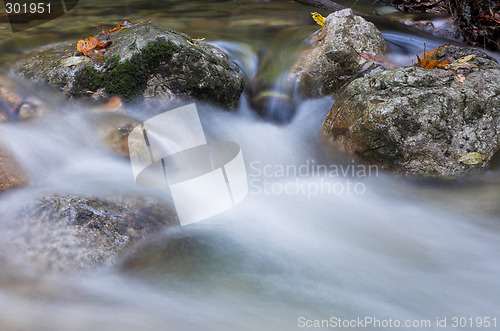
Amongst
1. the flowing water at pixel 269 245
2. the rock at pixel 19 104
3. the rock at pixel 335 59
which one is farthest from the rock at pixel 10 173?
the rock at pixel 335 59

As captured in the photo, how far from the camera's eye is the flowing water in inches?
102

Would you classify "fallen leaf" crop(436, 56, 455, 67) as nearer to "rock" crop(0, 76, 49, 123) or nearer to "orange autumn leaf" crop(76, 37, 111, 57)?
"orange autumn leaf" crop(76, 37, 111, 57)

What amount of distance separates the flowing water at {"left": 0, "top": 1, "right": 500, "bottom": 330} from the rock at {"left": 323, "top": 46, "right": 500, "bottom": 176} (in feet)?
0.71

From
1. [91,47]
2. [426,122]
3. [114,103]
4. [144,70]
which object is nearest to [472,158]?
[426,122]

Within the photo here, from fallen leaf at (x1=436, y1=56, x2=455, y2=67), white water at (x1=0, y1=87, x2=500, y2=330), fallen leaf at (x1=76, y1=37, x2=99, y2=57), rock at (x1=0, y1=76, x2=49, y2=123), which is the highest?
fallen leaf at (x1=76, y1=37, x2=99, y2=57)

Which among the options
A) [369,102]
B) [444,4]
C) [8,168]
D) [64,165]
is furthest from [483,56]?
[8,168]

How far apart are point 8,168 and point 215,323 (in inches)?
94.9

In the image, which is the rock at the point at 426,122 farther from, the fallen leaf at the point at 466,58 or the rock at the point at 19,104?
the rock at the point at 19,104

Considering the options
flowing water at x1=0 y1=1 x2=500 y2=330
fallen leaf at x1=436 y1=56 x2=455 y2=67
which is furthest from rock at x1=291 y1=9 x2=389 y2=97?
fallen leaf at x1=436 y1=56 x2=455 y2=67

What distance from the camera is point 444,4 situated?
23.1 ft

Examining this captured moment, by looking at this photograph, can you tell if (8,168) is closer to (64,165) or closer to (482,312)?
(64,165)

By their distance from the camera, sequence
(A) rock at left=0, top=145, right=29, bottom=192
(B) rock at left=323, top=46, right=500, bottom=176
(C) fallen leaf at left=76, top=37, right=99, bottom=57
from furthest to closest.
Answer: (C) fallen leaf at left=76, top=37, right=99, bottom=57 → (B) rock at left=323, top=46, right=500, bottom=176 → (A) rock at left=0, top=145, right=29, bottom=192

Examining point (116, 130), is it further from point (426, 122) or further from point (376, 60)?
point (376, 60)

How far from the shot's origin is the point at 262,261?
3.07 metres
